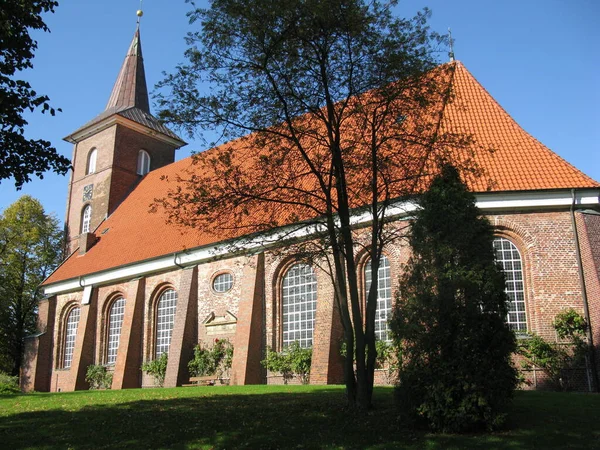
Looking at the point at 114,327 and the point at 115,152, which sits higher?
the point at 115,152

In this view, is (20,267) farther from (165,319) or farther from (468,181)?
(468,181)

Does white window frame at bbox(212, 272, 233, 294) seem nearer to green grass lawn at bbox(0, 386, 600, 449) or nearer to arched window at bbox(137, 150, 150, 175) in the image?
green grass lawn at bbox(0, 386, 600, 449)

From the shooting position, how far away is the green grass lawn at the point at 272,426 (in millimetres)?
8992

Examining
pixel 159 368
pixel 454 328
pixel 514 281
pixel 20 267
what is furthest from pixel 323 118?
pixel 20 267

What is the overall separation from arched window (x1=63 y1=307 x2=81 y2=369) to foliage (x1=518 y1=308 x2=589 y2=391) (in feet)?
74.1

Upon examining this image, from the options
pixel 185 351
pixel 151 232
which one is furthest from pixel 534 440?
pixel 151 232

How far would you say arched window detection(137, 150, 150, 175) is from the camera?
35.5 m

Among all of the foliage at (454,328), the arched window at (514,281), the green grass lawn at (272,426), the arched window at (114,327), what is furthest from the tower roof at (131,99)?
the foliage at (454,328)

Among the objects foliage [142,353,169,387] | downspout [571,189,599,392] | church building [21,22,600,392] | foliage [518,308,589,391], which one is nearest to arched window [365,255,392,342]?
church building [21,22,600,392]

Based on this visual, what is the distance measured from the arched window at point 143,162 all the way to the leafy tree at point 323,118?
77.4 ft

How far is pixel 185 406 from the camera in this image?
42.6 feet

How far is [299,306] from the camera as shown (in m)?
21.5

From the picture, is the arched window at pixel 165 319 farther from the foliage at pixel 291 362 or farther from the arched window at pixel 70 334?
the arched window at pixel 70 334

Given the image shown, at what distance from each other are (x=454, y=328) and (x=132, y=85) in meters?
31.7
